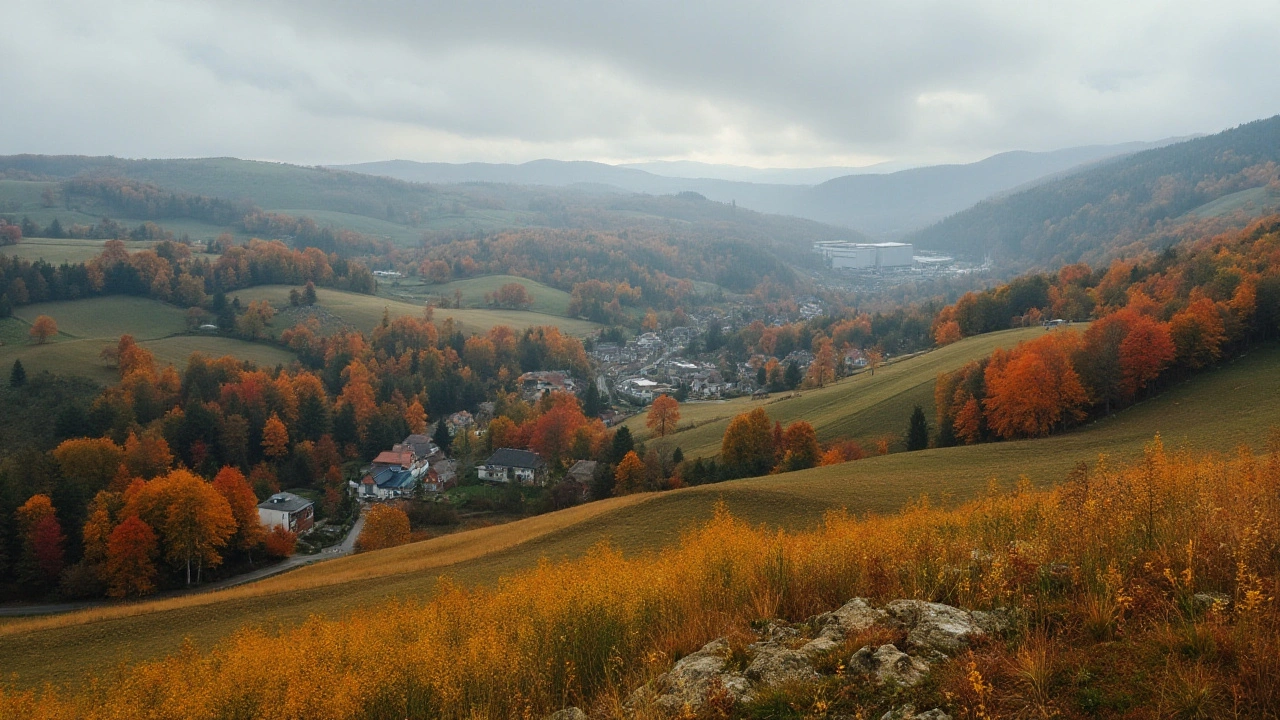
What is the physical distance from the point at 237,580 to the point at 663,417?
39.4m

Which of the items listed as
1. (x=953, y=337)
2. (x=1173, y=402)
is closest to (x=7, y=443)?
(x=1173, y=402)

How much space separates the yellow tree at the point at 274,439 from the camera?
6583cm

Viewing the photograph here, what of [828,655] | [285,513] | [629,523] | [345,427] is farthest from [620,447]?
[828,655]

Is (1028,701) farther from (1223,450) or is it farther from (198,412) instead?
(198,412)

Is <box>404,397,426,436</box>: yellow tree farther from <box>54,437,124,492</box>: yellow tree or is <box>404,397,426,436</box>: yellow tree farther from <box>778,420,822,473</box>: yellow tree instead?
<box>778,420,822,473</box>: yellow tree

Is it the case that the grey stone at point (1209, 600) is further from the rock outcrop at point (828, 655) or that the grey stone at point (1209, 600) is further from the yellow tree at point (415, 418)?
the yellow tree at point (415, 418)

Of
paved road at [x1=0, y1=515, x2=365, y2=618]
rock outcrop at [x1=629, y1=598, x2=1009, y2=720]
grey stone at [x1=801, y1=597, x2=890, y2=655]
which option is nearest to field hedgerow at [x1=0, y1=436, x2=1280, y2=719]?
rock outcrop at [x1=629, y1=598, x2=1009, y2=720]

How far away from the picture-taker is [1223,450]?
2641 cm

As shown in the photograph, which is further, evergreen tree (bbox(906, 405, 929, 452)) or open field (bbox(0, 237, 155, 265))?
open field (bbox(0, 237, 155, 265))

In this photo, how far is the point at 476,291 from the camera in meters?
167

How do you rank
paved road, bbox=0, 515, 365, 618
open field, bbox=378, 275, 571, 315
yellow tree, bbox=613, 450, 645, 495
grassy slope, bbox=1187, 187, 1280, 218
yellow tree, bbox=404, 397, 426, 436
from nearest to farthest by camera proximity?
paved road, bbox=0, 515, 365, 618, yellow tree, bbox=613, 450, 645, 495, yellow tree, bbox=404, 397, 426, 436, grassy slope, bbox=1187, 187, 1280, 218, open field, bbox=378, 275, 571, 315

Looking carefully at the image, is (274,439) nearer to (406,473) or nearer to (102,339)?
(406,473)

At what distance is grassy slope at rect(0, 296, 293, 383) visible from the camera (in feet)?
242

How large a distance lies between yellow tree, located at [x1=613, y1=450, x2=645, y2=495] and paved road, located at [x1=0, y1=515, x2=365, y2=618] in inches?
807
